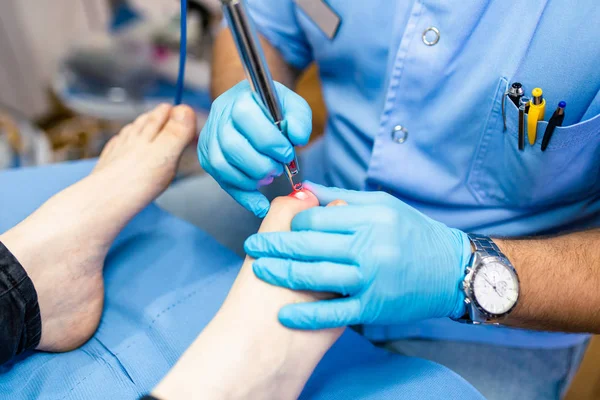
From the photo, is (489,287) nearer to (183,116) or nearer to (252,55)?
(252,55)

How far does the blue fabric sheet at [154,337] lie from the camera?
2.02 ft

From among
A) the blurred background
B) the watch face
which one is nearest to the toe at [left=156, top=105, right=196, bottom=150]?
the watch face

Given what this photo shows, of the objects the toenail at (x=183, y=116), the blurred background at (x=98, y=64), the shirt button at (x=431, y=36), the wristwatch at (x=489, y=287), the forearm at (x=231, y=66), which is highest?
the shirt button at (x=431, y=36)

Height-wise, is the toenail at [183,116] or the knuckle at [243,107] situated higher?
the knuckle at [243,107]

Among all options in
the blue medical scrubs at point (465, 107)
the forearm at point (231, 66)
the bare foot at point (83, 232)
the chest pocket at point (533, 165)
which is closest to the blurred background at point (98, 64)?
the forearm at point (231, 66)

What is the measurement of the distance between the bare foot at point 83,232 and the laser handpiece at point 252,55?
332 mm

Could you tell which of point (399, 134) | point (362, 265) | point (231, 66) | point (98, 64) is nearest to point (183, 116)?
point (231, 66)

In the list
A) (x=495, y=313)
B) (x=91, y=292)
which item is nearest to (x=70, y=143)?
(x=91, y=292)

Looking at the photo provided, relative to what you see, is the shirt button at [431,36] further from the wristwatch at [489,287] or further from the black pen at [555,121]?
the wristwatch at [489,287]

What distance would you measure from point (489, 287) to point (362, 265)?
0.56 ft

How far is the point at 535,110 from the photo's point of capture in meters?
0.62

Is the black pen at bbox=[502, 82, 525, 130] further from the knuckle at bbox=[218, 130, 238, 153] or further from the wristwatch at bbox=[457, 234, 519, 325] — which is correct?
the knuckle at bbox=[218, 130, 238, 153]

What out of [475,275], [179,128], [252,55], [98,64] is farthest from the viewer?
[98,64]

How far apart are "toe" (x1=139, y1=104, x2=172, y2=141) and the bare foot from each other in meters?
0.02
